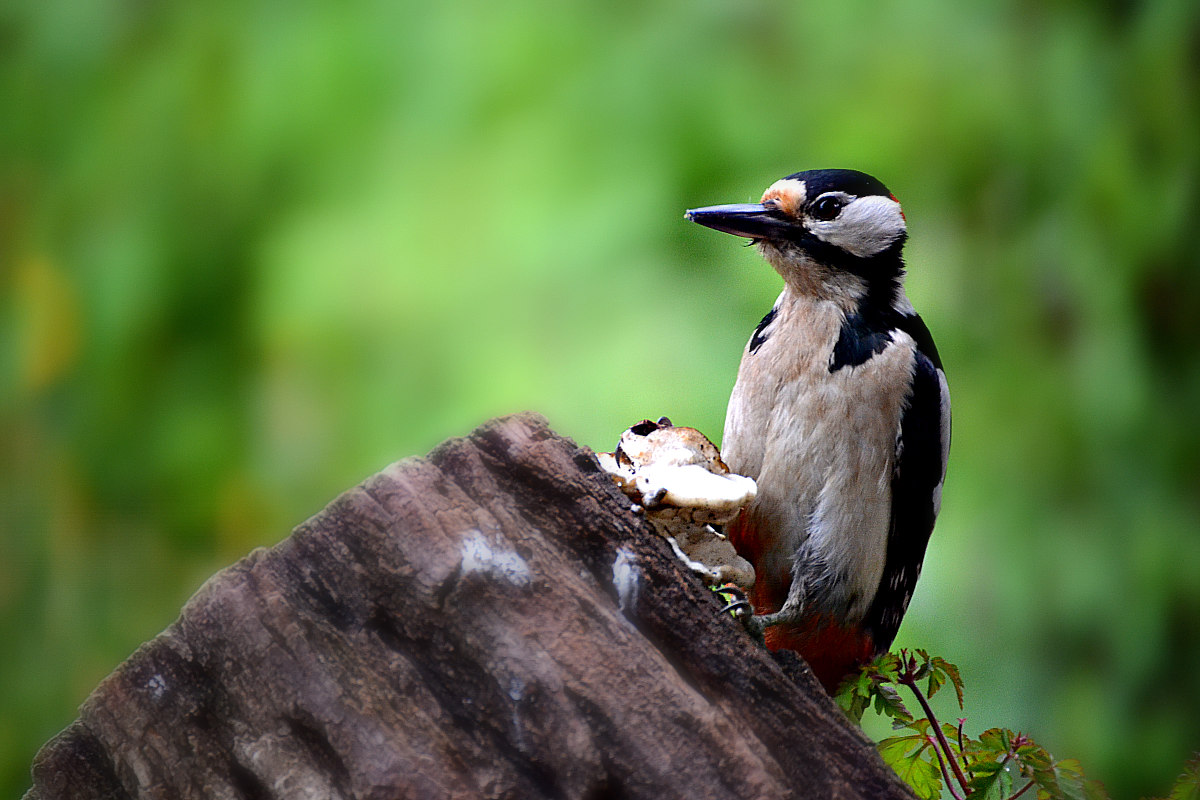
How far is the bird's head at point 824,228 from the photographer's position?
141 centimetres

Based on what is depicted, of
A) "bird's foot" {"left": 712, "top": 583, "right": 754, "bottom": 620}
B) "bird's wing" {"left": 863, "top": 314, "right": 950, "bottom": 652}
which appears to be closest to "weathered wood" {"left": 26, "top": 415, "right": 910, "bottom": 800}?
"bird's foot" {"left": 712, "top": 583, "right": 754, "bottom": 620}

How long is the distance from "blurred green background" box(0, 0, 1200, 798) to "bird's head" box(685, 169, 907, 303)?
24.4 inches

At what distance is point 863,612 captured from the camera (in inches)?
57.4

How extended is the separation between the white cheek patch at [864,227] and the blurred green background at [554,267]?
632 mm

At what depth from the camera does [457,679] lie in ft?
3.14

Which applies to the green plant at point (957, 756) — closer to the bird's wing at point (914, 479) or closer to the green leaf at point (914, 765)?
the green leaf at point (914, 765)

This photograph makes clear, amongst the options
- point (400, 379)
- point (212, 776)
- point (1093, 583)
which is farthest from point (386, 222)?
point (1093, 583)

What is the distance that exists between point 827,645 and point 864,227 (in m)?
0.58

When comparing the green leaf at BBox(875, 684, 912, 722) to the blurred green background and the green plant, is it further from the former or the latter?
the blurred green background

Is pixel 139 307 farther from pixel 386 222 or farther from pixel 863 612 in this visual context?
pixel 863 612

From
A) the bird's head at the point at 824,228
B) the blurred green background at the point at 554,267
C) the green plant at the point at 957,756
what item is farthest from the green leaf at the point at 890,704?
the blurred green background at the point at 554,267

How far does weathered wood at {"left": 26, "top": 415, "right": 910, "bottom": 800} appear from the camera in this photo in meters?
0.93

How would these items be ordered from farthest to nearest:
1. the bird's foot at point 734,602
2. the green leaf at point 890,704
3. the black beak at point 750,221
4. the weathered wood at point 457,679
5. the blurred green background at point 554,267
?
the blurred green background at point 554,267 < the black beak at point 750,221 < the green leaf at point 890,704 < the bird's foot at point 734,602 < the weathered wood at point 457,679

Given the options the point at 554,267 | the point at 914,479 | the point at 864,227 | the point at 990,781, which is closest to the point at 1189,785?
the point at 990,781
